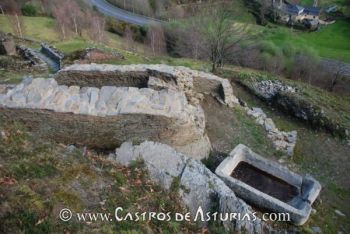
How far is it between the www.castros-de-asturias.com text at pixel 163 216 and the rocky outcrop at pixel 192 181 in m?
0.04

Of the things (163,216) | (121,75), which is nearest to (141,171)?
(163,216)

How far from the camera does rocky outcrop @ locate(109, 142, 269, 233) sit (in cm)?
664

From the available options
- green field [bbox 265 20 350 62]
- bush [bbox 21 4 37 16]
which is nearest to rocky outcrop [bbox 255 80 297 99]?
green field [bbox 265 20 350 62]

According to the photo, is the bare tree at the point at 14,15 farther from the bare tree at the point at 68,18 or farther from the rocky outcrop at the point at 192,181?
the rocky outcrop at the point at 192,181

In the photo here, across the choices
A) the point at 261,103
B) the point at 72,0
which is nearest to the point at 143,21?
the point at 72,0

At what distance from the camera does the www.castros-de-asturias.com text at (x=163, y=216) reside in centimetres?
542

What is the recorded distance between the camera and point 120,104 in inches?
305

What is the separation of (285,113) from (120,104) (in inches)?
256

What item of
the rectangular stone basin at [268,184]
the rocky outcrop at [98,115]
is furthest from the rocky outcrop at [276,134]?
the rocky outcrop at [98,115]

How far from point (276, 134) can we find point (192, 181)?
4.44 meters

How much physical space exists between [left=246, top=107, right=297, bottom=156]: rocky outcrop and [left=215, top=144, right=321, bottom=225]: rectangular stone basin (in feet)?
5.54

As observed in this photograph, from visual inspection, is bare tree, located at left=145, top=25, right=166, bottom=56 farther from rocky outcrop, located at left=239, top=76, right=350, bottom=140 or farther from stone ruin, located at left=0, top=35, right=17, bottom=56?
rocky outcrop, located at left=239, top=76, right=350, bottom=140

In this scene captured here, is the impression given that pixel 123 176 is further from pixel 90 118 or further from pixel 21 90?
pixel 21 90

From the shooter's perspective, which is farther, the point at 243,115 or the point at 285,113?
the point at 285,113
